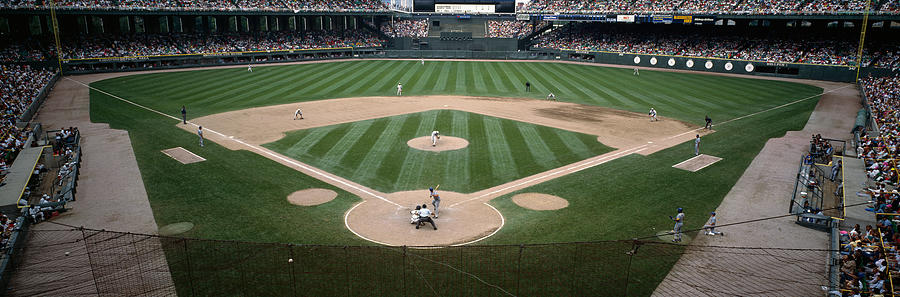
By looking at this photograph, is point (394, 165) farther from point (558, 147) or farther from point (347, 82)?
point (347, 82)

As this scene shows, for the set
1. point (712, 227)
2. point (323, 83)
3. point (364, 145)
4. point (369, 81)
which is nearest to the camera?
point (712, 227)

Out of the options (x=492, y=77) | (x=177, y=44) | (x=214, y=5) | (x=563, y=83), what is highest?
(x=214, y=5)

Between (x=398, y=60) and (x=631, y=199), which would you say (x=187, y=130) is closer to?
(x=631, y=199)

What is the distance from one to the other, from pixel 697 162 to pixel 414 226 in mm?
15401

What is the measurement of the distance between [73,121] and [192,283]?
87.5 feet

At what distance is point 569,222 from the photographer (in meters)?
17.1

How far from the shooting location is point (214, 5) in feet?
219

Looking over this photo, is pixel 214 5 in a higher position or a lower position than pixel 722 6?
higher

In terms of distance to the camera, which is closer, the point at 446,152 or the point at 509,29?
the point at 446,152

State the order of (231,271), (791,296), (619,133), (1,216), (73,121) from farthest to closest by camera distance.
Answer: (73,121) → (619,133) → (1,216) → (231,271) → (791,296)

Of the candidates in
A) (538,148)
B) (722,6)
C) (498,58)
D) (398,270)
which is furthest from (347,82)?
(722,6)

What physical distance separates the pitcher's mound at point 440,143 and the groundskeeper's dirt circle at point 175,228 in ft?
40.1

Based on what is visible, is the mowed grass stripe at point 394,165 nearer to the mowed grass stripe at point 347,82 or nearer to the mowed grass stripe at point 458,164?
the mowed grass stripe at point 458,164

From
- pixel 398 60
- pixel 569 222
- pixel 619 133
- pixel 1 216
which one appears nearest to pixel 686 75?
pixel 619 133
